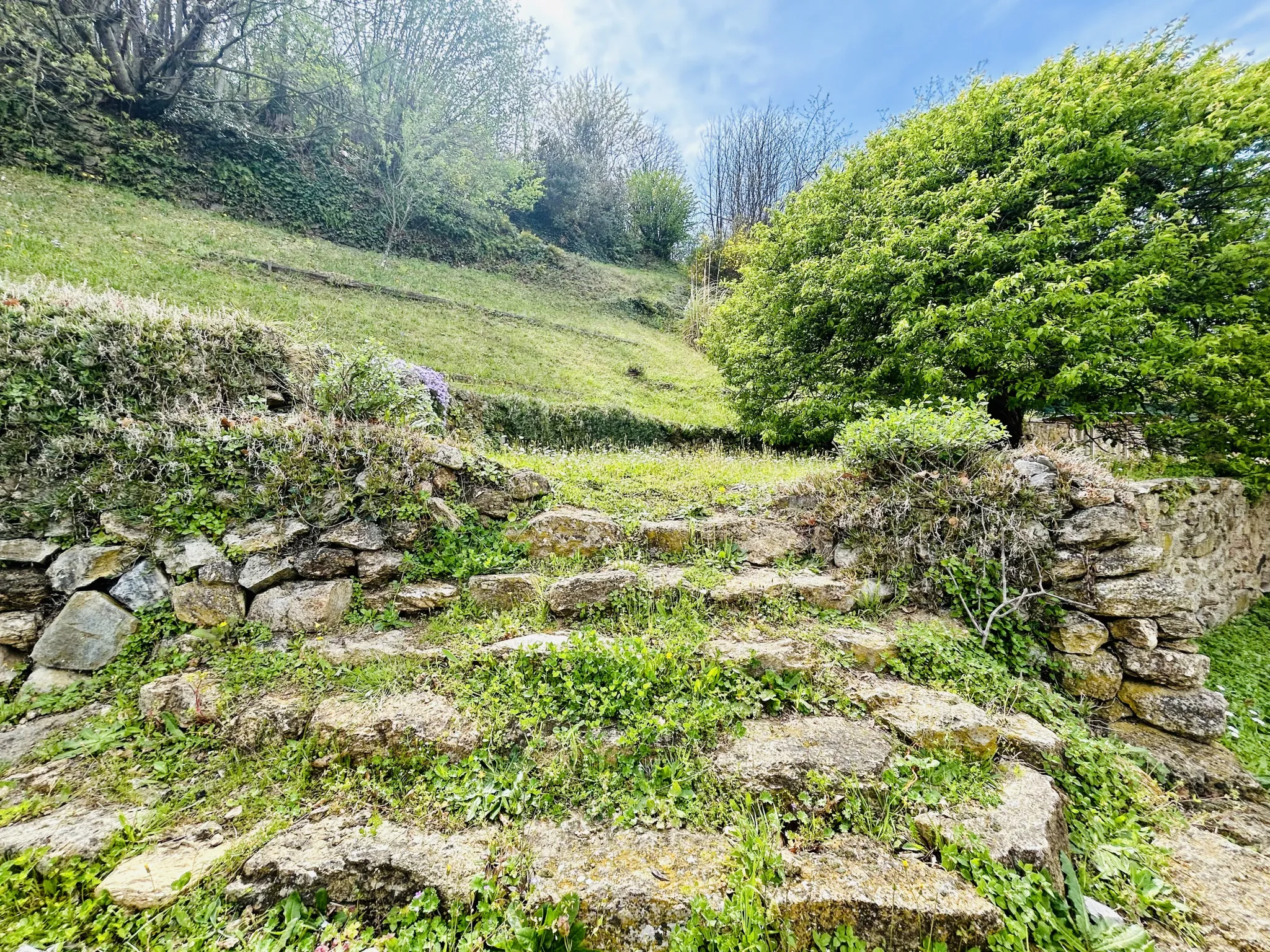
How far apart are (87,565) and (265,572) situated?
1107 millimetres

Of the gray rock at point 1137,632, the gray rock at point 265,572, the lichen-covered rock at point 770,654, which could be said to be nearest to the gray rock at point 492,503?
the gray rock at point 265,572

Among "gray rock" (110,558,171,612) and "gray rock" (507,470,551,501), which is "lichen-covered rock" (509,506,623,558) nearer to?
"gray rock" (507,470,551,501)

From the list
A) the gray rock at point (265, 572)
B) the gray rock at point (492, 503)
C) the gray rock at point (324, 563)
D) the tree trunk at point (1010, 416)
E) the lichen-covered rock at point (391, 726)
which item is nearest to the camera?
the lichen-covered rock at point (391, 726)

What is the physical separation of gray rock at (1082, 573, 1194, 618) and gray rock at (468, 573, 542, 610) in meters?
4.57

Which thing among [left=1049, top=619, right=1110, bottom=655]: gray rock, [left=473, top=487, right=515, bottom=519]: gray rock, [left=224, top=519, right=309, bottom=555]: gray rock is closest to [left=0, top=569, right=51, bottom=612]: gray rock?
[left=224, top=519, right=309, bottom=555]: gray rock

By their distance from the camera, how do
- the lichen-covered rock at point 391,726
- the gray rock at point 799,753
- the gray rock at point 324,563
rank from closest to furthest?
1. the gray rock at point 799,753
2. the lichen-covered rock at point 391,726
3. the gray rock at point 324,563

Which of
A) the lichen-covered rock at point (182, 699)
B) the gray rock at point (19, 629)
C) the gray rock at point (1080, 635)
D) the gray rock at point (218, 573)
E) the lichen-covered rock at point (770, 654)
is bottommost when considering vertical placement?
the lichen-covered rock at point (182, 699)

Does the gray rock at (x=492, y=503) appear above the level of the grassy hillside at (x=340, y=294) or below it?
below

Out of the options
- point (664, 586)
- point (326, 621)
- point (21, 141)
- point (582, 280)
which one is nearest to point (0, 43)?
point (21, 141)

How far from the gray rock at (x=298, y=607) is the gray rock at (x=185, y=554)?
480 millimetres

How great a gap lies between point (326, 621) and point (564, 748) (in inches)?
82.3

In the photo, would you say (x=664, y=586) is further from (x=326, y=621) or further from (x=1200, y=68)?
(x=1200, y=68)

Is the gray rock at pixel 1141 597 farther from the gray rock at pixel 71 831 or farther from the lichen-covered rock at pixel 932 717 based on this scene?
the gray rock at pixel 71 831

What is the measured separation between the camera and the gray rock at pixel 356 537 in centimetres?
378
